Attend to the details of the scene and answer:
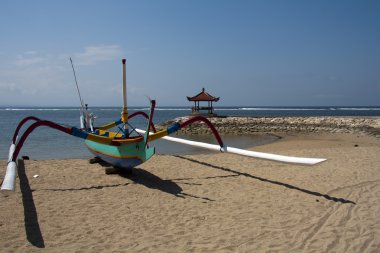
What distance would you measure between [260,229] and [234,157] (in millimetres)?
6094

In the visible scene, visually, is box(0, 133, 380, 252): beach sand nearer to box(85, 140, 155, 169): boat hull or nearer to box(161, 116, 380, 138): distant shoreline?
box(85, 140, 155, 169): boat hull

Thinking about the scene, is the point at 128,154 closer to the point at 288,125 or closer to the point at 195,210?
the point at 195,210

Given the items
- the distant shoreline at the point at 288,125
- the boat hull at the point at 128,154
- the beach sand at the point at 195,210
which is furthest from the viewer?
the distant shoreline at the point at 288,125

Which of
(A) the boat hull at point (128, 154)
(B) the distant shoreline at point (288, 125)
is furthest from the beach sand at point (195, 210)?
(B) the distant shoreline at point (288, 125)

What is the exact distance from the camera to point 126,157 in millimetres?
6863

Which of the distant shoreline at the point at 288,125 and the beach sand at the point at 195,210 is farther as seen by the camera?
the distant shoreline at the point at 288,125

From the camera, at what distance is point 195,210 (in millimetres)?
5324

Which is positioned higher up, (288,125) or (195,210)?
(288,125)

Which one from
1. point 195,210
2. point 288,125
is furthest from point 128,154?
point 288,125

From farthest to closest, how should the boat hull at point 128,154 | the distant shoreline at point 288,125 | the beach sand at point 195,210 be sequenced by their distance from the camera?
1. the distant shoreline at point 288,125
2. the boat hull at point 128,154
3. the beach sand at point 195,210

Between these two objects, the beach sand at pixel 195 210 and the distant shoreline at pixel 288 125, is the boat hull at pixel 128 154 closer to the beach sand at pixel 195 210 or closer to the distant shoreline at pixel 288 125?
the beach sand at pixel 195 210

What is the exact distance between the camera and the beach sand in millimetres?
4016

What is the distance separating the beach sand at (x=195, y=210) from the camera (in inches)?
158

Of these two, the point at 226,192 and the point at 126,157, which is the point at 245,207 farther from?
the point at 126,157
